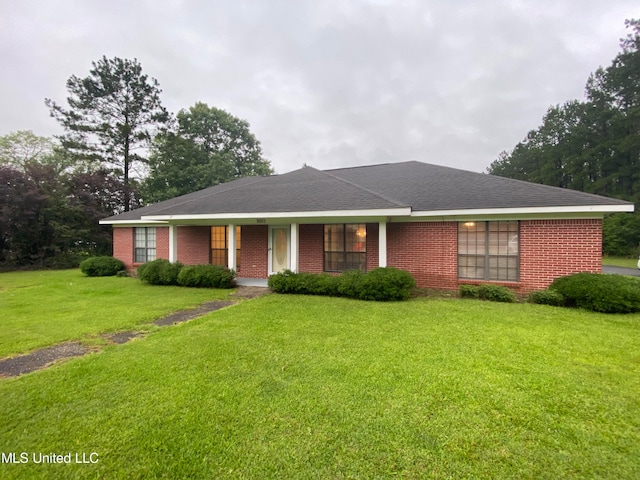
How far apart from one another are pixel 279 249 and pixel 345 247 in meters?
2.67

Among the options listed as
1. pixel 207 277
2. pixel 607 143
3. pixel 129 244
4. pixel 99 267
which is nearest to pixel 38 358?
pixel 207 277

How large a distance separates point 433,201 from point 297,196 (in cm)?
443

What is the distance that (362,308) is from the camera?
6938 mm

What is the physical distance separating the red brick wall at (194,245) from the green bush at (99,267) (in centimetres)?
357

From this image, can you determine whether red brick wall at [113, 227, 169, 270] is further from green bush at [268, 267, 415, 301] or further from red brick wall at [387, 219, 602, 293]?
red brick wall at [387, 219, 602, 293]

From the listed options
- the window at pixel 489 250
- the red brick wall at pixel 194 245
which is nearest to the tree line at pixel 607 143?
the window at pixel 489 250

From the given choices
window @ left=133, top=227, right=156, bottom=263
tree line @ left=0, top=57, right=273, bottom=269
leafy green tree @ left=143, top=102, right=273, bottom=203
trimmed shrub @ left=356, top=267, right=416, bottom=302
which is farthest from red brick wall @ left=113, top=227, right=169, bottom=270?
leafy green tree @ left=143, top=102, right=273, bottom=203

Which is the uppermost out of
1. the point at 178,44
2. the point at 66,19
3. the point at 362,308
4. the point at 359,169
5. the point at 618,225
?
the point at 178,44

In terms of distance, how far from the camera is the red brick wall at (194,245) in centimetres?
1245

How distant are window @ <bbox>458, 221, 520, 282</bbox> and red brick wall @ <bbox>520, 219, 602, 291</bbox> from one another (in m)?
0.22

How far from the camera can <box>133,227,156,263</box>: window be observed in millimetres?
13773

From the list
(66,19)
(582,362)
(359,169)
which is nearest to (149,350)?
(582,362)

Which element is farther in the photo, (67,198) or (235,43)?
(67,198)

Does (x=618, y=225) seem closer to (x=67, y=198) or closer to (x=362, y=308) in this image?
(x=362, y=308)
